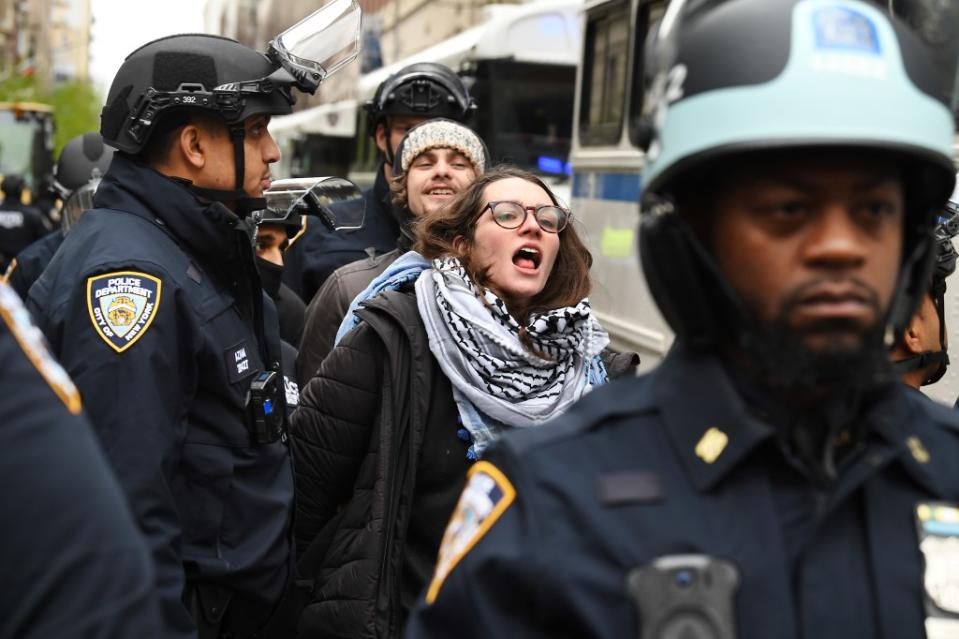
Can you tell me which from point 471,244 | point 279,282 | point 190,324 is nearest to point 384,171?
point 279,282

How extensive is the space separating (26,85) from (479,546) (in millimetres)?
56192

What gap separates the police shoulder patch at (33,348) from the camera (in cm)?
144

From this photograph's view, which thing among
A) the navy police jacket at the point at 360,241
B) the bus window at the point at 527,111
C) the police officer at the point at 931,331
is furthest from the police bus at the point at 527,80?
the police officer at the point at 931,331

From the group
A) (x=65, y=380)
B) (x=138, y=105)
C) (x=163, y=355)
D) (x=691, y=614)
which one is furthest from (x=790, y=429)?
(x=138, y=105)

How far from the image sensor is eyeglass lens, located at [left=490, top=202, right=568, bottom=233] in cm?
349

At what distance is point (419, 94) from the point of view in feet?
18.6

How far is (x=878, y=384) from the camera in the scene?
1.58 m

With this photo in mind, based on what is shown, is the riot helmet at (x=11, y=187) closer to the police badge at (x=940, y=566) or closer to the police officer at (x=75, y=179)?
the police officer at (x=75, y=179)

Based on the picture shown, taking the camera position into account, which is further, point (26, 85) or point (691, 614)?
point (26, 85)

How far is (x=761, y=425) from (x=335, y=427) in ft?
5.98

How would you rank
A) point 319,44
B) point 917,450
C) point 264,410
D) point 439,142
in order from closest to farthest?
point 917,450
point 264,410
point 319,44
point 439,142

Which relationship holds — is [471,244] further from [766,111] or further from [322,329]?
[766,111]

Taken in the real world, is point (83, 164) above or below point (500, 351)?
→ above

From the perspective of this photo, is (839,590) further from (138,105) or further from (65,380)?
(138,105)
